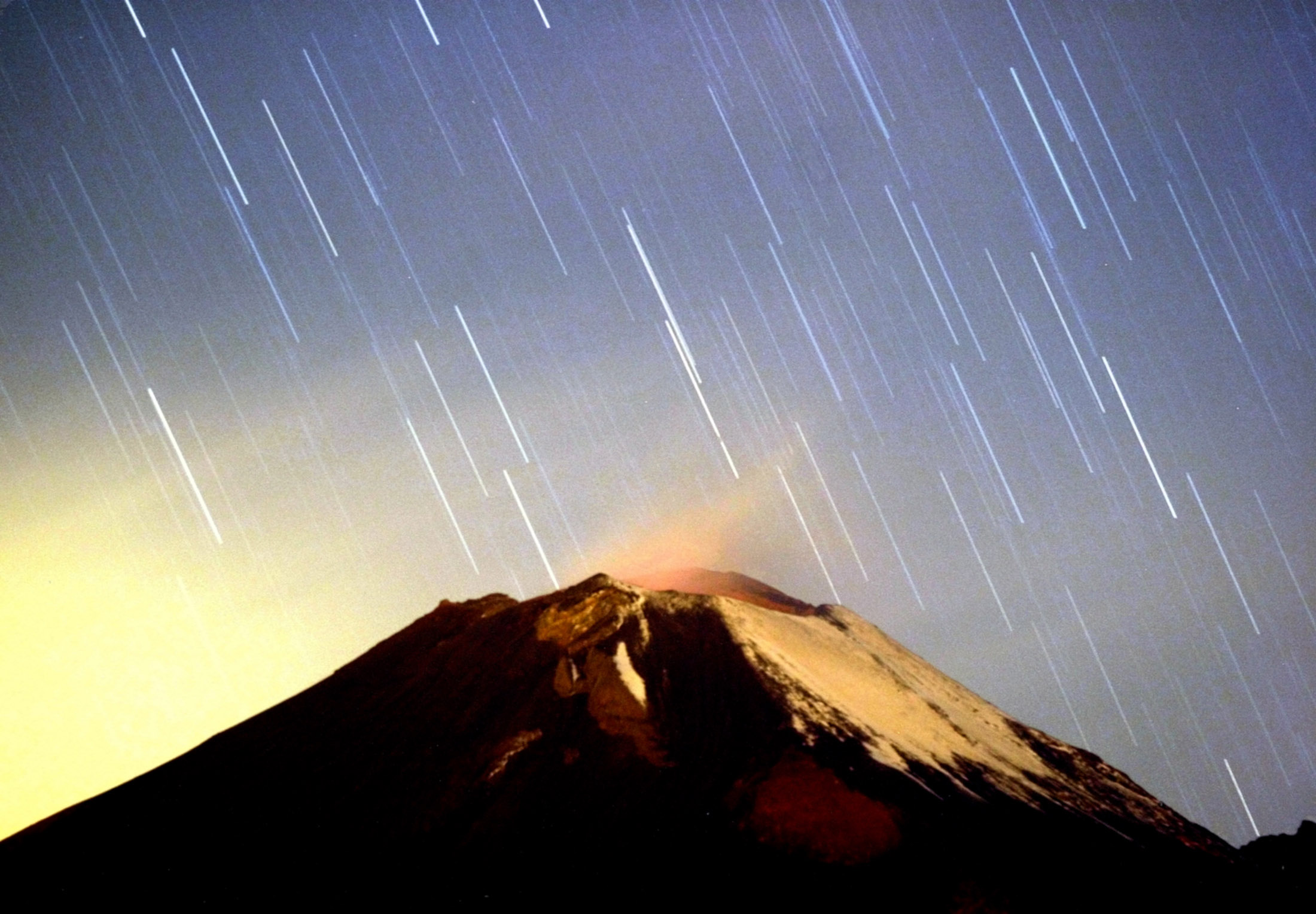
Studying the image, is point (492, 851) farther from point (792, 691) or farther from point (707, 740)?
point (792, 691)

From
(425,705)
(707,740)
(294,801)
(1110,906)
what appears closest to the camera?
(1110,906)

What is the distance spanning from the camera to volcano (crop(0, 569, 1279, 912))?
19469 mm

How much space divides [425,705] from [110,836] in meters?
9.21

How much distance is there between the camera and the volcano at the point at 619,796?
63.9 feet

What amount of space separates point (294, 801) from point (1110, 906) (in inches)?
820

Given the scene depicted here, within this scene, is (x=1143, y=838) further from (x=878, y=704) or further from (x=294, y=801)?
(x=294, y=801)

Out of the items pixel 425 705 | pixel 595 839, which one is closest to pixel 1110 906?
pixel 595 839

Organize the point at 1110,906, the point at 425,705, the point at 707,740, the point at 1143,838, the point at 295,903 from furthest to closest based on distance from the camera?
the point at 425,705
the point at 1143,838
the point at 707,740
the point at 295,903
the point at 1110,906

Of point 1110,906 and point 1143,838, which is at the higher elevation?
point 1110,906

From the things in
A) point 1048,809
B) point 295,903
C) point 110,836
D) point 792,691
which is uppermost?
point 110,836

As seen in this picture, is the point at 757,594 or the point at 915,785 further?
the point at 757,594

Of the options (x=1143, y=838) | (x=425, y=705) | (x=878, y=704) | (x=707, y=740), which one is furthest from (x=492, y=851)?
(x=1143, y=838)

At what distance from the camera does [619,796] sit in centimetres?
2256

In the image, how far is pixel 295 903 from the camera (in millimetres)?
20984
